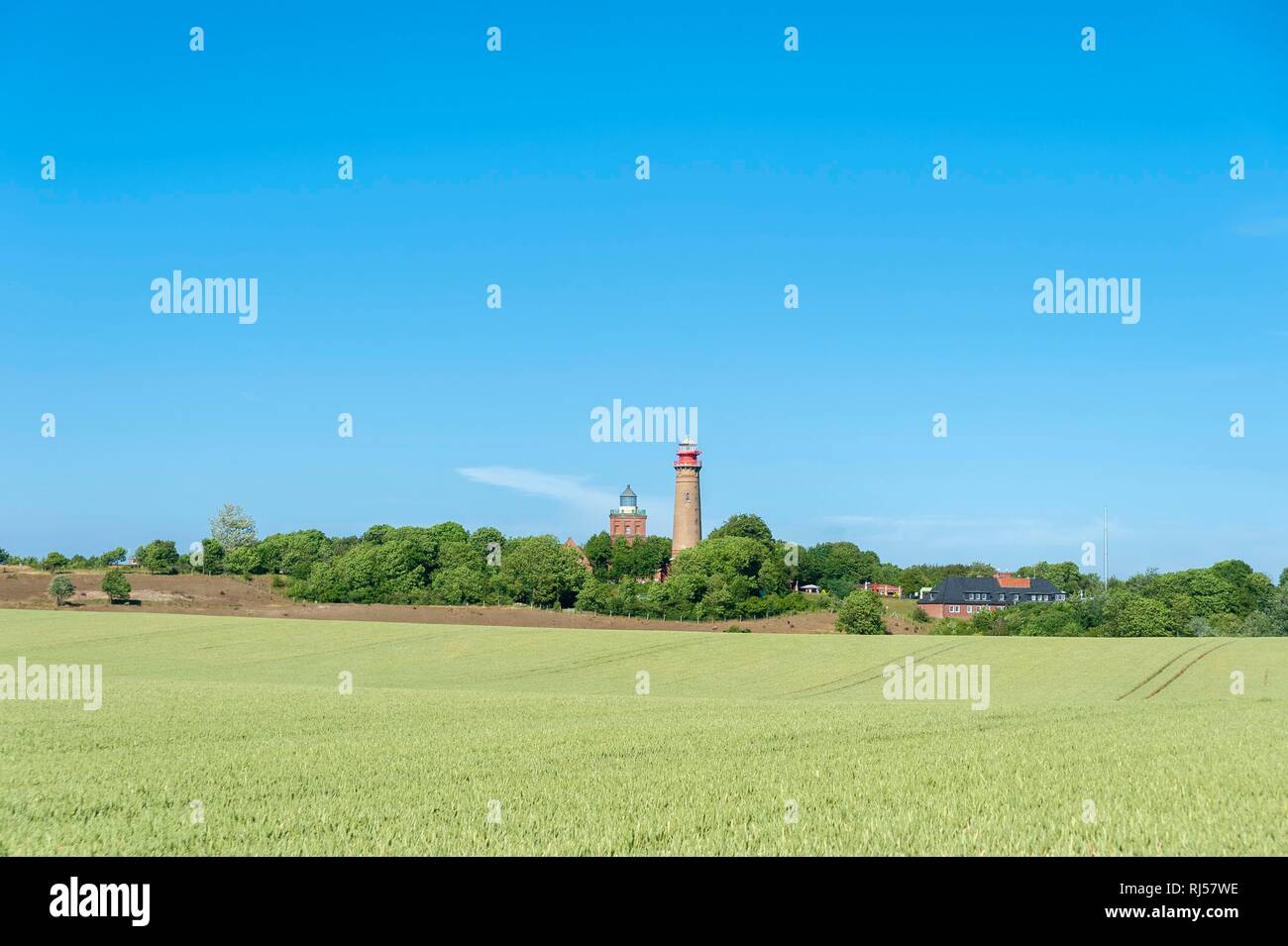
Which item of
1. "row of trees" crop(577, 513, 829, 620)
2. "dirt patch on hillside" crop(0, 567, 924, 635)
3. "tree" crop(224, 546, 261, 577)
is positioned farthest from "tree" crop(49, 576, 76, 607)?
"tree" crop(224, 546, 261, 577)

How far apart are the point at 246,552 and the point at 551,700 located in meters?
150

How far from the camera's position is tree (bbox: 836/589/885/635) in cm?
9756

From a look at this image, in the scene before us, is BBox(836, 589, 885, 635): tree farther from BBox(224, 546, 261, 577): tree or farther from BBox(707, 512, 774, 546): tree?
BBox(224, 546, 261, 577): tree

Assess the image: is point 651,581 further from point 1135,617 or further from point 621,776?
point 621,776

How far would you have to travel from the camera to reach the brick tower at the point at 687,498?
580ft

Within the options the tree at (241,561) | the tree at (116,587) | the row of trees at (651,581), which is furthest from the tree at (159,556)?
the tree at (116,587)

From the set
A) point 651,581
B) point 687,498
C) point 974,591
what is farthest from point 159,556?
point 974,591

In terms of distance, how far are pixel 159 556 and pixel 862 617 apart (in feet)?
324

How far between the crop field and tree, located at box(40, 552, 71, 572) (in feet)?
327

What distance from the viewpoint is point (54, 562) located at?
128 metres

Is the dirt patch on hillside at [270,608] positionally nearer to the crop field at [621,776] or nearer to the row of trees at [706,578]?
the row of trees at [706,578]

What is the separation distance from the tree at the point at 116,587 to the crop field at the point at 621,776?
220 feet

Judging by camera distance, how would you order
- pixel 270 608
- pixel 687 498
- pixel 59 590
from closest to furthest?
1. pixel 59 590
2. pixel 270 608
3. pixel 687 498

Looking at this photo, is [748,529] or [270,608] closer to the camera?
[270,608]
